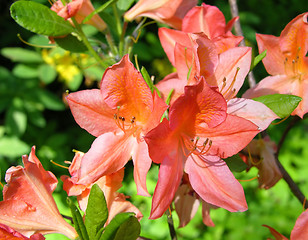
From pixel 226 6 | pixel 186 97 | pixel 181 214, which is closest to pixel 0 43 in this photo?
pixel 226 6

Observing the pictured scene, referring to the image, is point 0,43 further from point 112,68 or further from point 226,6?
point 112,68

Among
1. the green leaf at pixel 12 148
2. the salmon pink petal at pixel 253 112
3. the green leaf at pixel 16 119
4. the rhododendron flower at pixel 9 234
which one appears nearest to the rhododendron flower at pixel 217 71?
the salmon pink petal at pixel 253 112

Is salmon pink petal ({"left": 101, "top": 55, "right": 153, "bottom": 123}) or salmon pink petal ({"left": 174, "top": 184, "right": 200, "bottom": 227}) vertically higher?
salmon pink petal ({"left": 101, "top": 55, "right": 153, "bottom": 123})

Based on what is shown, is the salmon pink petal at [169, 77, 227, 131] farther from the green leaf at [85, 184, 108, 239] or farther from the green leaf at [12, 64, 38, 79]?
the green leaf at [12, 64, 38, 79]

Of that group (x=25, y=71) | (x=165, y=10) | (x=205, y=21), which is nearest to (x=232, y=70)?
(x=205, y=21)

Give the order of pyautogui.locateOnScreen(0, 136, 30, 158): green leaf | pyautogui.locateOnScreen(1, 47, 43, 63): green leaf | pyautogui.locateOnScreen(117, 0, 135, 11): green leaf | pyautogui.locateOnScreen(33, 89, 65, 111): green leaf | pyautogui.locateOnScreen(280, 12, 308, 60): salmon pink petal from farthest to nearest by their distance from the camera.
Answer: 1. pyautogui.locateOnScreen(33, 89, 65, 111): green leaf
2. pyautogui.locateOnScreen(1, 47, 43, 63): green leaf
3. pyautogui.locateOnScreen(0, 136, 30, 158): green leaf
4. pyautogui.locateOnScreen(117, 0, 135, 11): green leaf
5. pyautogui.locateOnScreen(280, 12, 308, 60): salmon pink petal

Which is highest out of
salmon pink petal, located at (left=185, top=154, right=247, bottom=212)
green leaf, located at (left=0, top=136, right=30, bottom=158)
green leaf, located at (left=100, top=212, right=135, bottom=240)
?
green leaf, located at (left=100, top=212, right=135, bottom=240)

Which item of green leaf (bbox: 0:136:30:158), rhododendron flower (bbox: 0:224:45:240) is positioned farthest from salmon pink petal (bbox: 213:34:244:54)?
green leaf (bbox: 0:136:30:158)

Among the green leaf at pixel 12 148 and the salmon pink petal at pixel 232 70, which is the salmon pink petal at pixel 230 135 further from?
the green leaf at pixel 12 148
